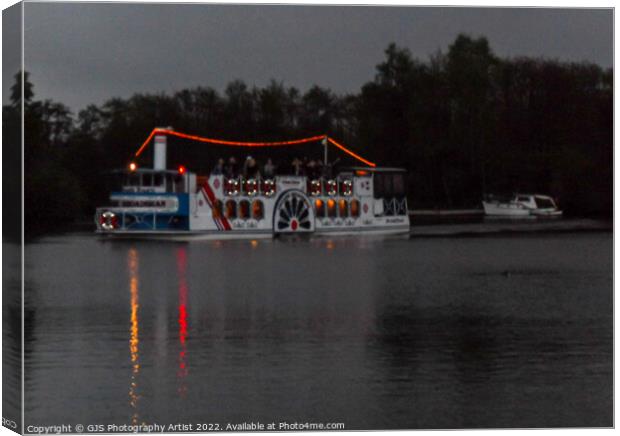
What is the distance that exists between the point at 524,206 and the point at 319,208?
748 centimetres

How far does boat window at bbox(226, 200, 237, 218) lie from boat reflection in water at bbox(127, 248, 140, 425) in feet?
8.60

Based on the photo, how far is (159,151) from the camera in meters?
14.0

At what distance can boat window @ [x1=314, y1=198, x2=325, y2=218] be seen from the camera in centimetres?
1997

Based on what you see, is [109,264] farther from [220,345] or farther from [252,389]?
[252,389]

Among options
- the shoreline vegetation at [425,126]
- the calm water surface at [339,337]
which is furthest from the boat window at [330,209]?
the shoreline vegetation at [425,126]

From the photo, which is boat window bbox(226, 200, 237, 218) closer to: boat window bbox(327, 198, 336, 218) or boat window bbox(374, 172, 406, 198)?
Result: boat window bbox(327, 198, 336, 218)

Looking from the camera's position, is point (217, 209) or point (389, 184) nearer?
point (389, 184)

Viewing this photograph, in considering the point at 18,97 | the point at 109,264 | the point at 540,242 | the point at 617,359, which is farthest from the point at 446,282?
the point at 18,97

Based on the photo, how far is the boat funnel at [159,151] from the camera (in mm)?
13462

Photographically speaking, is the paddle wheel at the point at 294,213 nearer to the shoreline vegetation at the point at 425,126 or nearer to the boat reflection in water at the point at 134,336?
the boat reflection in water at the point at 134,336

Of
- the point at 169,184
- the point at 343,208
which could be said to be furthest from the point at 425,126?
the point at 169,184

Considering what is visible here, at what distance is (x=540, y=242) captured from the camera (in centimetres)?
1550

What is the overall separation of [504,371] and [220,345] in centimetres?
266

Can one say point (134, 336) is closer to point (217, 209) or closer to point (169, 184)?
point (169, 184)
